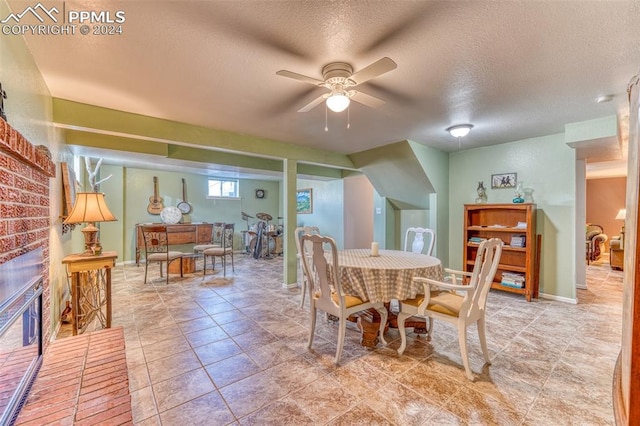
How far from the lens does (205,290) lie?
4184 millimetres

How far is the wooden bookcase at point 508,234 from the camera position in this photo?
3.75 m

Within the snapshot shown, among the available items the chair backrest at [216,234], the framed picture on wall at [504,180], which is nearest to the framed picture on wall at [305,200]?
the chair backrest at [216,234]

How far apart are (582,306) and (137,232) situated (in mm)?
7822

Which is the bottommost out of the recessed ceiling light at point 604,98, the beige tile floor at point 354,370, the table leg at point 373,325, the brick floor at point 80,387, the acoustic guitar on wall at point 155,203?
the beige tile floor at point 354,370

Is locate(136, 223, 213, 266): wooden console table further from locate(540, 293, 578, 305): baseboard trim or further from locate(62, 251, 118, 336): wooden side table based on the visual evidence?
locate(540, 293, 578, 305): baseboard trim

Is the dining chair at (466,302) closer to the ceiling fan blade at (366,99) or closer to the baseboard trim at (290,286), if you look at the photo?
the ceiling fan blade at (366,99)

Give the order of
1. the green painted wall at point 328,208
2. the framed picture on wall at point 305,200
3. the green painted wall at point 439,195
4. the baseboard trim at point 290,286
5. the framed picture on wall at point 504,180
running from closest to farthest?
the framed picture on wall at point 504,180
the baseboard trim at point 290,286
the green painted wall at point 439,195
the green painted wall at point 328,208
the framed picture on wall at point 305,200

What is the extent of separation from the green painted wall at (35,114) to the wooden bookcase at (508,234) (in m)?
4.90

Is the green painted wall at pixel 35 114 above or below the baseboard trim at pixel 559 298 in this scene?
above

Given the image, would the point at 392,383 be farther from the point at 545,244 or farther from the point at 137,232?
the point at 137,232

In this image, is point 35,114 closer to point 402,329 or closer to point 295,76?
point 295,76

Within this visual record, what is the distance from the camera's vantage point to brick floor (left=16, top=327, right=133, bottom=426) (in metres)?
1.14

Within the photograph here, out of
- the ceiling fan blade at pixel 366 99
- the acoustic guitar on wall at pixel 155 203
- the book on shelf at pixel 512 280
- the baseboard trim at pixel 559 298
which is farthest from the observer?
the acoustic guitar on wall at pixel 155 203

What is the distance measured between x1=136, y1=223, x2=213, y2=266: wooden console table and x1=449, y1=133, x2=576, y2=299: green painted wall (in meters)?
5.91
